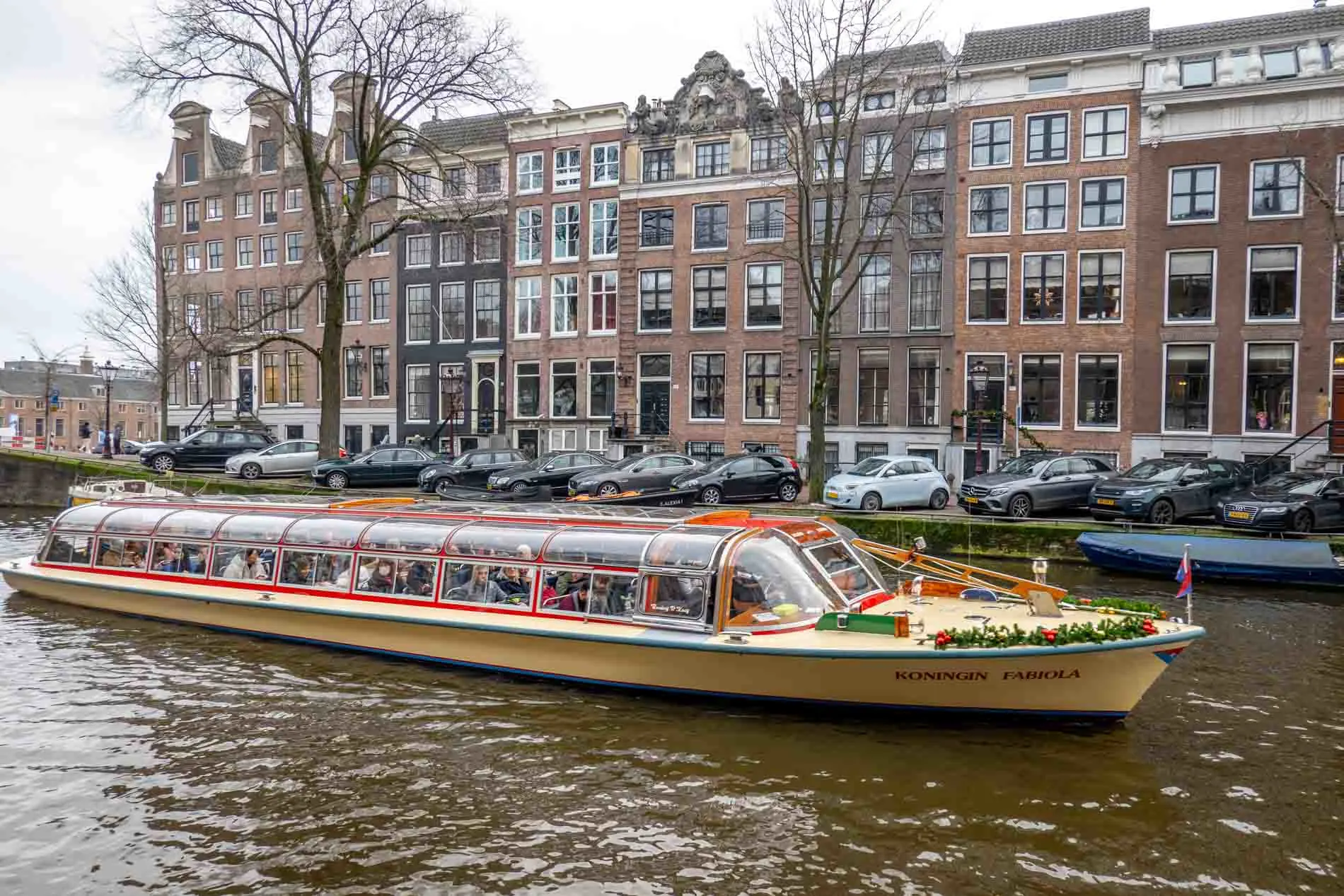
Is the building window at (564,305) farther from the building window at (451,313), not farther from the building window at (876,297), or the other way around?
the building window at (876,297)

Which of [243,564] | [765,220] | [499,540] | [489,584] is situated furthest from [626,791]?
[765,220]

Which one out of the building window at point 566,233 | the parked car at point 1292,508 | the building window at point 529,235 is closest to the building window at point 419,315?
the building window at point 529,235

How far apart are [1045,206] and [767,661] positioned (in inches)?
1088

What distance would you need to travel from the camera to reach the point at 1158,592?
17469 mm

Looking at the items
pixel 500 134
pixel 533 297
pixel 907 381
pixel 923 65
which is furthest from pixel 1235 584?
pixel 500 134

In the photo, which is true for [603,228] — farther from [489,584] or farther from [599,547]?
[599,547]

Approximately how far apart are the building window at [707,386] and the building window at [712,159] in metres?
7.40

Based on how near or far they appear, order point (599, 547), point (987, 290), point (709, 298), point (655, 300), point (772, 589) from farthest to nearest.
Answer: point (655, 300) < point (709, 298) < point (987, 290) < point (599, 547) < point (772, 589)

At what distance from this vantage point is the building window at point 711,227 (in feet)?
121

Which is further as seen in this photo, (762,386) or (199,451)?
(762,386)

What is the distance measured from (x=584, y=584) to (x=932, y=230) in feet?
86.4

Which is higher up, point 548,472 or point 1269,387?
point 1269,387

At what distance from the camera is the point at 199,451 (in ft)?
110

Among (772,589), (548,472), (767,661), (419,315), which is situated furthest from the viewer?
(419,315)
